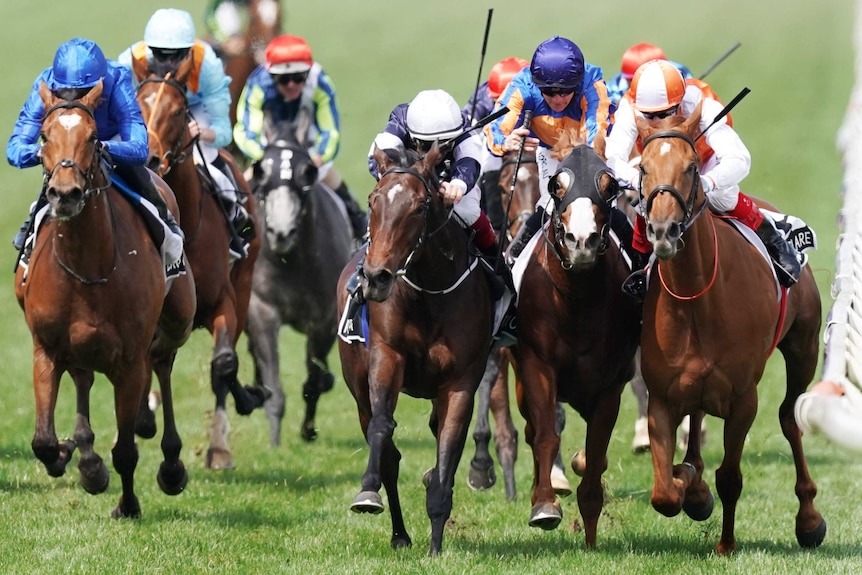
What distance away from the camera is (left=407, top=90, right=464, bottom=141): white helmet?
802 centimetres

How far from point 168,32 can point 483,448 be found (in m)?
3.62

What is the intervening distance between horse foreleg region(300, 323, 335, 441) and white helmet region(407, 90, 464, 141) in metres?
5.05

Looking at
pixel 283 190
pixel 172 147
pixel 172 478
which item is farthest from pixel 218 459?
pixel 172 147

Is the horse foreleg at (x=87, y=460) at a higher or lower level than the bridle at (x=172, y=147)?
lower

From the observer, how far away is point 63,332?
8.36m

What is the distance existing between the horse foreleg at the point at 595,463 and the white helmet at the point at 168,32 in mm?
→ 4366

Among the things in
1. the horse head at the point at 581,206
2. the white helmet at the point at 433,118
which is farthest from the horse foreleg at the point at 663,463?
the white helmet at the point at 433,118

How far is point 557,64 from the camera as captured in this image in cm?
860

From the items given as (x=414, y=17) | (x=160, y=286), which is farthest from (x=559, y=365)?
(x=414, y=17)

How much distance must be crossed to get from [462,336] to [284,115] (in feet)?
19.6

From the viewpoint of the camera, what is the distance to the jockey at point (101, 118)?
8414 millimetres

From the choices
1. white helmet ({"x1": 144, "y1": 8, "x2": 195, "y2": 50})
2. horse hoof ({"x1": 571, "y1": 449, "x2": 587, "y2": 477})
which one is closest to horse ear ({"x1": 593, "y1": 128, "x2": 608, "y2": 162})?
horse hoof ({"x1": 571, "y1": 449, "x2": 587, "y2": 477})

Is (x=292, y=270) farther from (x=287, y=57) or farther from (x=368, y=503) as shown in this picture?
(x=368, y=503)

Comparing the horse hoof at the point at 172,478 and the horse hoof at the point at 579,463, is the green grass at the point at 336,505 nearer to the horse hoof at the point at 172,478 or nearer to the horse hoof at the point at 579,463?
the horse hoof at the point at 172,478
